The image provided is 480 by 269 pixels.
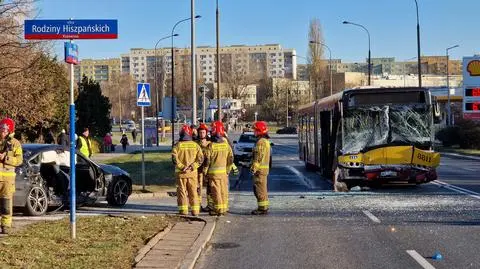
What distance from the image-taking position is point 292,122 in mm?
110750

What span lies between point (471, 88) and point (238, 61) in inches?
4355

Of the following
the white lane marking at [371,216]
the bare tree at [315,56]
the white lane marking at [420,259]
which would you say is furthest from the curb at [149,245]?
the bare tree at [315,56]

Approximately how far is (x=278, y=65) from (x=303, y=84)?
4196 centimetres

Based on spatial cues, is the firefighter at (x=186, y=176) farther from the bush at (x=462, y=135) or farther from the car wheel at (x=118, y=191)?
the bush at (x=462, y=135)

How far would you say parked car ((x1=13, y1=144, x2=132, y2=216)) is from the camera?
11984mm

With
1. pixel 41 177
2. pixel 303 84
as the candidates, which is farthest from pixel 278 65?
pixel 41 177

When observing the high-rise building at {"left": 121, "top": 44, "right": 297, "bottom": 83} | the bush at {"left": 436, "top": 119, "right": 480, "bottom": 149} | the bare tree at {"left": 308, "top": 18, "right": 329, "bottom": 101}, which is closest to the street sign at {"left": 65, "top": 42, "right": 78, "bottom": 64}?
the bush at {"left": 436, "top": 119, "right": 480, "bottom": 149}

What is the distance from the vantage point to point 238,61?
147m

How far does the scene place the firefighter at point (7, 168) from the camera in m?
9.73

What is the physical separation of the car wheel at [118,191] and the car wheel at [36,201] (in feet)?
6.15

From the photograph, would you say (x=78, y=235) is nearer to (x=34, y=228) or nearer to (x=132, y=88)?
(x=34, y=228)

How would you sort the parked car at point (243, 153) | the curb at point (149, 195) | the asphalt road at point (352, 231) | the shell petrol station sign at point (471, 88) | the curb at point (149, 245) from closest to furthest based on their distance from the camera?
1. the curb at point (149, 245)
2. the asphalt road at point (352, 231)
3. the curb at point (149, 195)
4. the parked car at point (243, 153)
5. the shell petrol station sign at point (471, 88)

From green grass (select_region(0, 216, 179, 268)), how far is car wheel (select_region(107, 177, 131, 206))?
97.2 inches

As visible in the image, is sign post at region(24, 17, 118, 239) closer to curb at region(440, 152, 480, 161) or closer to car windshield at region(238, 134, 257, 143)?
car windshield at region(238, 134, 257, 143)
